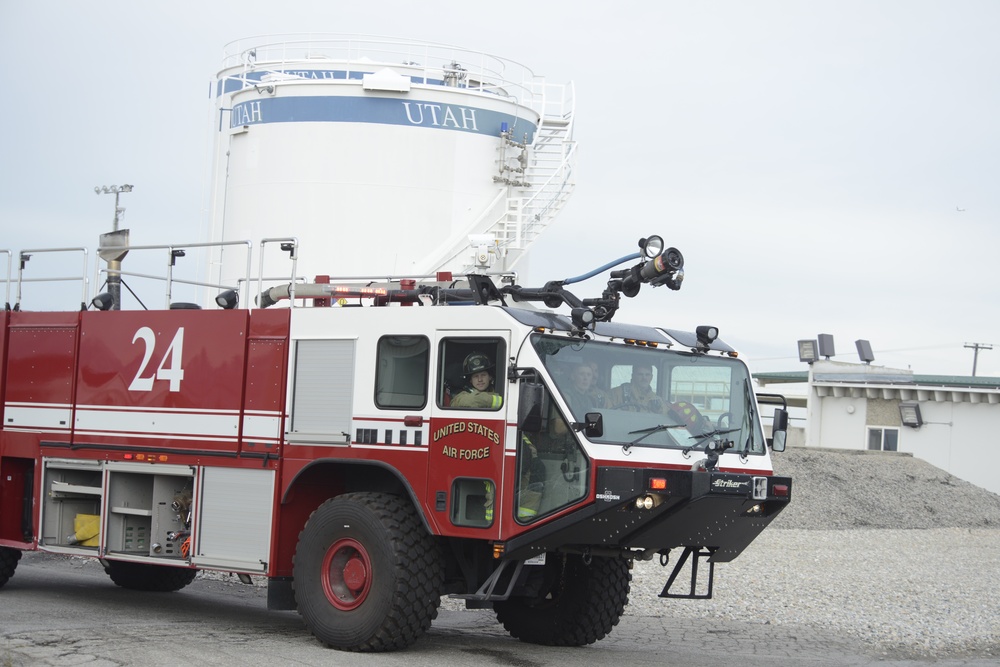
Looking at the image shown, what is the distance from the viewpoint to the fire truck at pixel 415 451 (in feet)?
30.5

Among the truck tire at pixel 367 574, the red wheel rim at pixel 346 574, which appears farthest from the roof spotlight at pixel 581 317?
the red wheel rim at pixel 346 574

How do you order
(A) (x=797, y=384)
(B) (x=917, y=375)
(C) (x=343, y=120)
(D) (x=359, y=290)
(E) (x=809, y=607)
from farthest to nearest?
(A) (x=797, y=384), (B) (x=917, y=375), (C) (x=343, y=120), (E) (x=809, y=607), (D) (x=359, y=290)

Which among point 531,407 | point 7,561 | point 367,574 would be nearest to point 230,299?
point 367,574

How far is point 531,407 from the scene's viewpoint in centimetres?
897

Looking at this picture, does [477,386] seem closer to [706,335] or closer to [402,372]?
[402,372]

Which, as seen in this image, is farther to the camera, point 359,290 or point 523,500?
point 359,290

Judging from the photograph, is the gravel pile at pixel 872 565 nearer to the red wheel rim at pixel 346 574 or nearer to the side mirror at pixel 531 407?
the red wheel rim at pixel 346 574

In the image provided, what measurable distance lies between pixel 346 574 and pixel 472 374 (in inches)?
76.7

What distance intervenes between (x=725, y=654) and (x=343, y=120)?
59.2ft

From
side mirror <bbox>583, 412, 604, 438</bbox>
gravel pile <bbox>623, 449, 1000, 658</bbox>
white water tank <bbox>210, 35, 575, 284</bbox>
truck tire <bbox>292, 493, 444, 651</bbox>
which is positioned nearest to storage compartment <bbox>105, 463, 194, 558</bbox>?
truck tire <bbox>292, 493, 444, 651</bbox>

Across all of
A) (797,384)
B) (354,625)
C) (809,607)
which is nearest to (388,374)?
(354,625)

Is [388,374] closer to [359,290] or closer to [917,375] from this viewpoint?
[359,290]

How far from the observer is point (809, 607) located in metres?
15.0

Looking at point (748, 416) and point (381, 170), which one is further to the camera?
point (381, 170)
